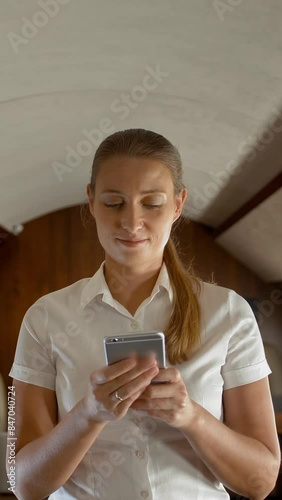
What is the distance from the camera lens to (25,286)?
838 cm

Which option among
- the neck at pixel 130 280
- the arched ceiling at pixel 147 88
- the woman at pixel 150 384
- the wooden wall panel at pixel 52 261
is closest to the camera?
the woman at pixel 150 384

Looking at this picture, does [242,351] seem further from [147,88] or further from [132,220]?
[147,88]

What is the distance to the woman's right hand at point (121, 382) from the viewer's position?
1.15 meters

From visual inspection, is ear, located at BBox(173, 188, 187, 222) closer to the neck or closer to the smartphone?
the neck

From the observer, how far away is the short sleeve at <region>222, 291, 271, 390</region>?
134 centimetres

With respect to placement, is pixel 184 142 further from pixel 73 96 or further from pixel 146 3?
pixel 146 3

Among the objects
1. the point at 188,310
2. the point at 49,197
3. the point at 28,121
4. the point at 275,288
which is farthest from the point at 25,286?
the point at 188,310

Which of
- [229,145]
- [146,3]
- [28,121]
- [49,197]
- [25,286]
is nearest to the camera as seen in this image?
[146,3]

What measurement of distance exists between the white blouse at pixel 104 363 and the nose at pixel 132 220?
0.16 meters

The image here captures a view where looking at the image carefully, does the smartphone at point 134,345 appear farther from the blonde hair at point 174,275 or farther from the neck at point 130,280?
the neck at point 130,280

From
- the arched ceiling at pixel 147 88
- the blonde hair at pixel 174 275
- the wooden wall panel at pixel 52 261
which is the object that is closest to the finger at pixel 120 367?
the blonde hair at pixel 174 275

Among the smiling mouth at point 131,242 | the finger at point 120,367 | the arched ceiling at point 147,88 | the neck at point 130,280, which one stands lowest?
the finger at point 120,367

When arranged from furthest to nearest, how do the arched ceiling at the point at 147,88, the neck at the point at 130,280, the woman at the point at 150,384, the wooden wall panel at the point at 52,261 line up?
the wooden wall panel at the point at 52,261
the arched ceiling at the point at 147,88
the neck at the point at 130,280
the woman at the point at 150,384

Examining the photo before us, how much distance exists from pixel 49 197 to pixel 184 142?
2.64m
